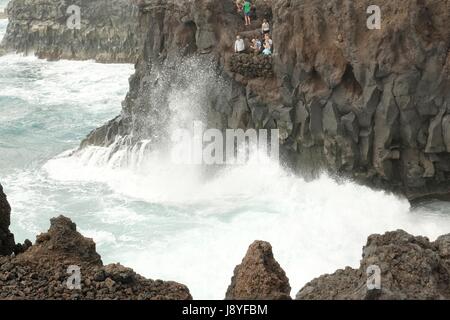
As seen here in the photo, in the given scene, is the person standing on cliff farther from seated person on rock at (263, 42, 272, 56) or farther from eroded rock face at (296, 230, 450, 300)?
eroded rock face at (296, 230, 450, 300)

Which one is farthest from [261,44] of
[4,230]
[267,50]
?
[4,230]

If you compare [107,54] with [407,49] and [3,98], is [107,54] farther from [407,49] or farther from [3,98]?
[407,49]

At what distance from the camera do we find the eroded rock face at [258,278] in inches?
355

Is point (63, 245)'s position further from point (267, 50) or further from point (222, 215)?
point (267, 50)

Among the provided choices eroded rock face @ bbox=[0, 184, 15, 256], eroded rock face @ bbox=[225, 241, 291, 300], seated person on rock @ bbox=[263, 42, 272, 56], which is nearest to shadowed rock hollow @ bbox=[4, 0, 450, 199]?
seated person on rock @ bbox=[263, 42, 272, 56]

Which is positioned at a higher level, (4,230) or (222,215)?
(4,230)

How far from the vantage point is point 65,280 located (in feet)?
31.6

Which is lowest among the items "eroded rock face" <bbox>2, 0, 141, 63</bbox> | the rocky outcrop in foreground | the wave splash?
the wave splash

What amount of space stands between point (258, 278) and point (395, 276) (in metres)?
1.91

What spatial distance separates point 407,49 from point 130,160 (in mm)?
12964

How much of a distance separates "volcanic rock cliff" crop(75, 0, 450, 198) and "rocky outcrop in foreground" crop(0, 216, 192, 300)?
12284 mm

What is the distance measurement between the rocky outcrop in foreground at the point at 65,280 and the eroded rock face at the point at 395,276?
2158mm

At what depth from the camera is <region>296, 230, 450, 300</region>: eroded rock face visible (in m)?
8.15

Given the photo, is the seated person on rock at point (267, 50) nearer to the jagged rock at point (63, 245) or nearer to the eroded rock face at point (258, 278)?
the jagged rock at point (63, 245)
